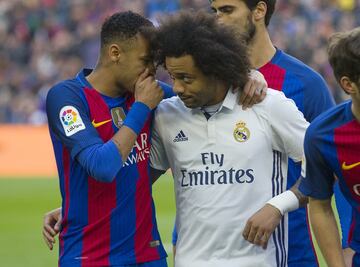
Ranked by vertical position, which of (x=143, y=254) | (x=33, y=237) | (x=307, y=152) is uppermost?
(x=307, y=152)

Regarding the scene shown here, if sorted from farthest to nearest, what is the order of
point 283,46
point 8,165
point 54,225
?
point 283,46
point 8,165
point 54,225

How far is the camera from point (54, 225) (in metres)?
5.62

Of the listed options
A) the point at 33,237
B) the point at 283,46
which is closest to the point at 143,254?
the point at 33,237

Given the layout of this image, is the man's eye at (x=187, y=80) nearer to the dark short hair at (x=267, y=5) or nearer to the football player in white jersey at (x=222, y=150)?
the football player in white jersey at (x=222, y=150)

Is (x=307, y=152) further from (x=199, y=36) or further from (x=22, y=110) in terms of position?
(x=22, y=110)

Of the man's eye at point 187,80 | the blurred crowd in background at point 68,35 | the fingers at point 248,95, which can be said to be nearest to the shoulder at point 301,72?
the fingers at point 248,95

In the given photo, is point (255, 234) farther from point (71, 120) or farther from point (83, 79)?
point (83, 79)

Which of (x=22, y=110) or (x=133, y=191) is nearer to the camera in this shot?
(x=133, y=191)

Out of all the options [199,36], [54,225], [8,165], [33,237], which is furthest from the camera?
[8,165]

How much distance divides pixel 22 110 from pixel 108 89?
1922cm

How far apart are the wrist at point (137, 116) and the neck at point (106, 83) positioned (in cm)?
21

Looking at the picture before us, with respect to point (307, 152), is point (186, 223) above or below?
below

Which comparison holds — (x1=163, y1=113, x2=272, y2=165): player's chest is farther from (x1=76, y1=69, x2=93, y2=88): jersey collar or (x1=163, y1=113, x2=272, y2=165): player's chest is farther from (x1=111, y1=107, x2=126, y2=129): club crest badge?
(x1=76, y1=69, x2=93, y2=88): jersey collar

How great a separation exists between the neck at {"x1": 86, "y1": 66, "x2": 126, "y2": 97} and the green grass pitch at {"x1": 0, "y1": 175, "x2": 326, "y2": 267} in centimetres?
535
